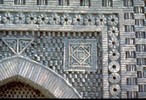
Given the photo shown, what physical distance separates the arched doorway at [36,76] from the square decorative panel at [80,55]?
26 cm

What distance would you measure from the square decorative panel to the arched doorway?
0.87 ft

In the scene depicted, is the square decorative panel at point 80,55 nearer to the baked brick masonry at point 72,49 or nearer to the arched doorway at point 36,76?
the baked brick masonry at point 72,49

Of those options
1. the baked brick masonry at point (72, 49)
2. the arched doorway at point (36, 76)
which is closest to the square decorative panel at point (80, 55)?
the baked brick masonry at point (72, 49)

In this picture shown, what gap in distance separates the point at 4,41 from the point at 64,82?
→ 1.07m

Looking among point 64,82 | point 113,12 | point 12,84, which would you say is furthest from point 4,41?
point 113,12

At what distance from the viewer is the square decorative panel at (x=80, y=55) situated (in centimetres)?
616

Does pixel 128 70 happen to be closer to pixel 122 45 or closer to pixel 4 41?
pixel 122 45

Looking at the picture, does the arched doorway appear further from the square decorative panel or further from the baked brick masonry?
the square decorative panel

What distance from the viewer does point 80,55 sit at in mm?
6184

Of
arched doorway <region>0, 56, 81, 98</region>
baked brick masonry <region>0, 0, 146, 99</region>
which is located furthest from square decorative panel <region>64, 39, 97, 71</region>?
arched doorway <region>0, 56, 81, 98</region>

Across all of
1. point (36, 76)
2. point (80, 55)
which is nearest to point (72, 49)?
point (80, 55)

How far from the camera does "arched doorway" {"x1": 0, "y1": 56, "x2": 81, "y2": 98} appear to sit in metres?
6.00

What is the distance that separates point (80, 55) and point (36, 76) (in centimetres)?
72

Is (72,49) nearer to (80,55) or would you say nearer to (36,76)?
(80,55)
